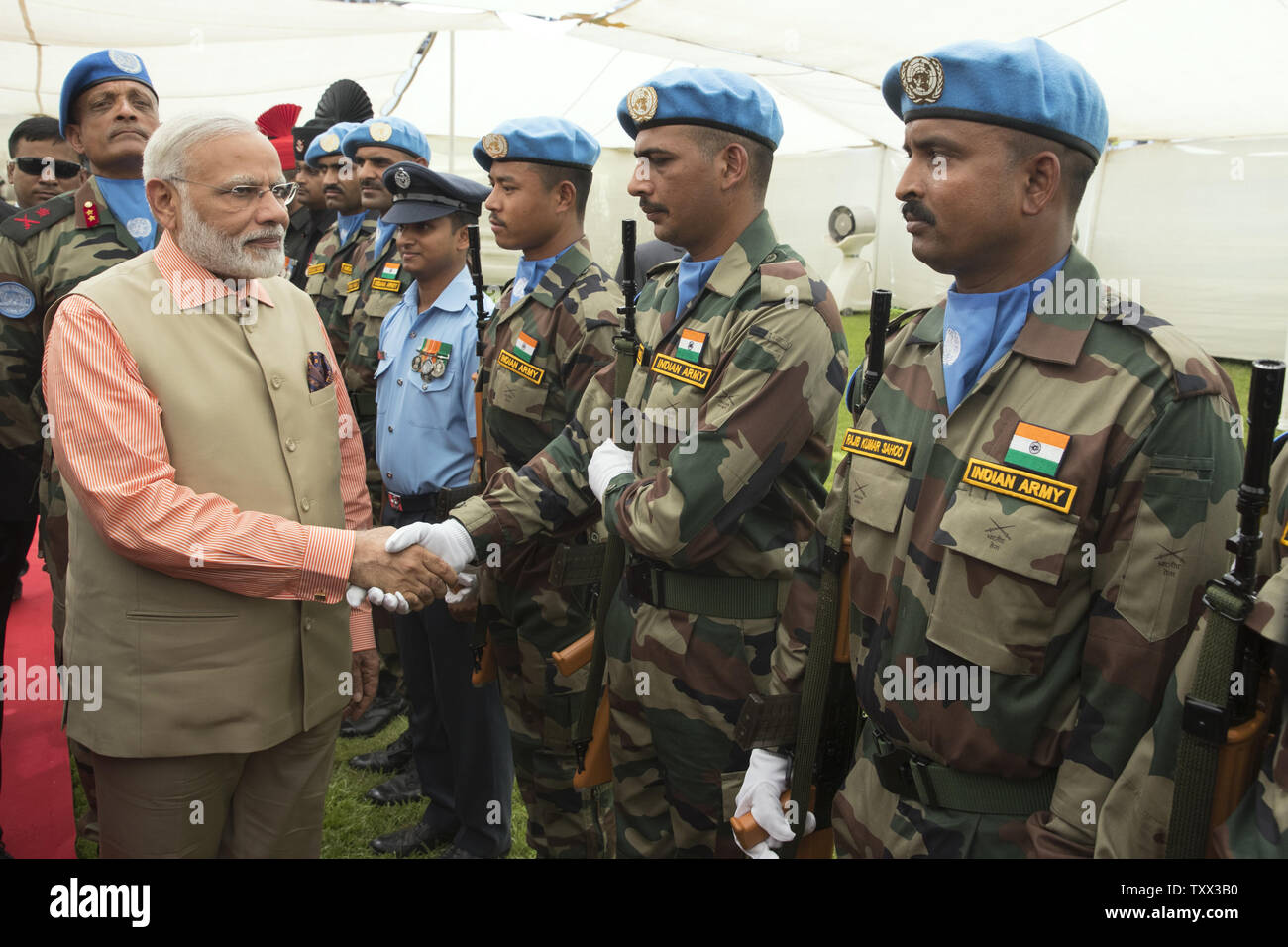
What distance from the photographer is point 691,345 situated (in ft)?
8.62

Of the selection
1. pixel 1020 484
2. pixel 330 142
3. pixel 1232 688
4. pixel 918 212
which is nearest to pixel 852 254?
pixel 330 142

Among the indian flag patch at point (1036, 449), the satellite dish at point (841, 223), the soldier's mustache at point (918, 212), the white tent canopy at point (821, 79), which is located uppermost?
the white tent canopy at point (821, 79)

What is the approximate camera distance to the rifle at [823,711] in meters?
2.07

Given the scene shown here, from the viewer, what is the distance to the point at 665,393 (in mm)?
2658

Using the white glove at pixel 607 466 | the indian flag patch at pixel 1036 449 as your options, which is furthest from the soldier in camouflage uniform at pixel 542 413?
the indian flag patch at pixel 1036 449

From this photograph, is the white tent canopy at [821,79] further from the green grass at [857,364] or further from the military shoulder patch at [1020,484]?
the military shoulder patch at [1020,484]

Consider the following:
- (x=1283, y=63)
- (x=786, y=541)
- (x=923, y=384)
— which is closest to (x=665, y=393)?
(x=786, y=541)

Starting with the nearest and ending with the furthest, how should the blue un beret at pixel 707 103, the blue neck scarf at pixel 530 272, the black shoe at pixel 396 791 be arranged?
1. the blue un beret at pixel 707 103
2. the blue neck scarf at pixel 530 272
3. the black shoe at pixel 396 791

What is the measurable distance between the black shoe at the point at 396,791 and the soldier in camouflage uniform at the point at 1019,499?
2.77 meters

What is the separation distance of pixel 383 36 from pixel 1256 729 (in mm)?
13610

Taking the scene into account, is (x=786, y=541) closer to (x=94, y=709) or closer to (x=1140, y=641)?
(x=1140, y=641)

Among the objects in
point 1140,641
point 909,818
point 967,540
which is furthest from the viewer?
point 909,818

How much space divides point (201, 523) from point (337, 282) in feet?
12.2

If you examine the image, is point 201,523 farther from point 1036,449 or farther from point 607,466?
point 1036,449
